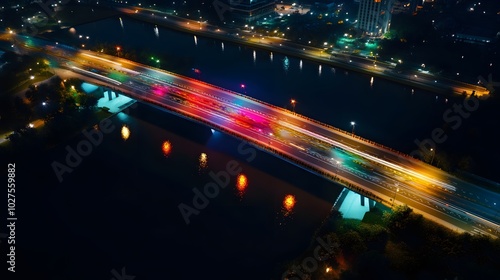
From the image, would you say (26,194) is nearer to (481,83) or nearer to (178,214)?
(178,214)

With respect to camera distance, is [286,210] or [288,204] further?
[288,204]

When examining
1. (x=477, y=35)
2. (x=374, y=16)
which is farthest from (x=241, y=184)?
(x=477, y=35)

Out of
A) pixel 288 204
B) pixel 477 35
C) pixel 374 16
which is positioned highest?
pixel 374 16

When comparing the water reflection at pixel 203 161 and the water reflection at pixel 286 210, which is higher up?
the water reflection at pixel 203 161

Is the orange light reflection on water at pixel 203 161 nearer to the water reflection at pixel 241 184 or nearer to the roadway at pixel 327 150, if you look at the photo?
the roadway at pixel 327 150

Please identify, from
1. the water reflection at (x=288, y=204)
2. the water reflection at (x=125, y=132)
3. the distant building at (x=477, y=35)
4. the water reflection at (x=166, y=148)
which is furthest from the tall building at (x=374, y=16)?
the water reflection at (x=125, y=132)

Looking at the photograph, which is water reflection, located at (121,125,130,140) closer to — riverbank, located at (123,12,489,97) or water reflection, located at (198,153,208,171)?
water reflection, located at (198,153,208,171)

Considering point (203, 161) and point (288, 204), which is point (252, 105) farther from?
point (288, 204)
